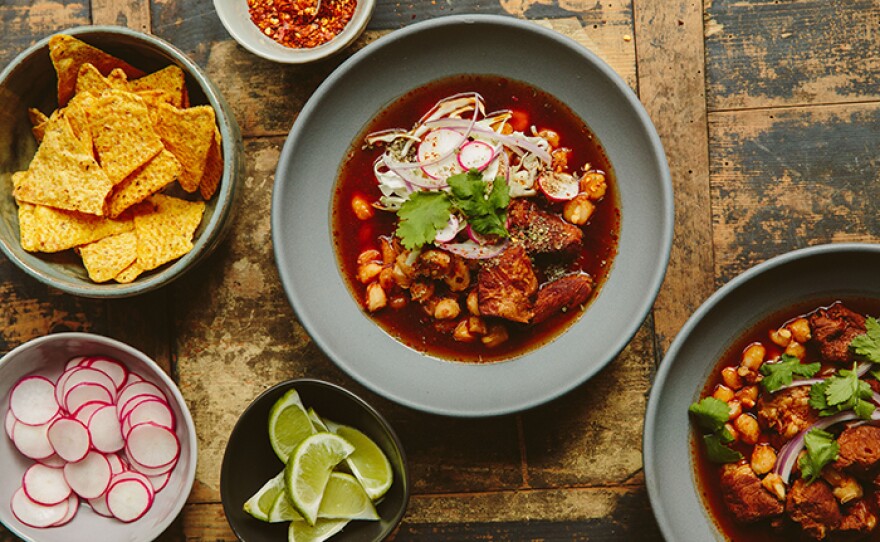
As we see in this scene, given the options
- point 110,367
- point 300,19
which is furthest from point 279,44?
point 110,367

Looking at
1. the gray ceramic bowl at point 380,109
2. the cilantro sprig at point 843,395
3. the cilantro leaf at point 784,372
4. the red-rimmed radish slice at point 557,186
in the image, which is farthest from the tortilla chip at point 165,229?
the cilantro sprig at point 843,395

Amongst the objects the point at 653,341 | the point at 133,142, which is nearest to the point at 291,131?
the point at 133,142

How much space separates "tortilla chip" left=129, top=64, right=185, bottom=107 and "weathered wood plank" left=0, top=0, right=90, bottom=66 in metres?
0.40

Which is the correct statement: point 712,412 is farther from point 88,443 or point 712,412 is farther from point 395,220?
point 88,443

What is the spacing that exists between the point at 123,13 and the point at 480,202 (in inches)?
57.4

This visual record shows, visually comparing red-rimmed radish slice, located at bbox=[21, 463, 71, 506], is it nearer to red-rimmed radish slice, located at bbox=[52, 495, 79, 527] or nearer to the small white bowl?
red-rimmed radish slice, located at bbox=[52, 495, 79, 527]

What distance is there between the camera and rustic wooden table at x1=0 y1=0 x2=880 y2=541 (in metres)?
2.67

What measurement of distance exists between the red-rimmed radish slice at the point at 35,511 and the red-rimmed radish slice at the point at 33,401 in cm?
26

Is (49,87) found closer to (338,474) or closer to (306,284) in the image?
(306,284)

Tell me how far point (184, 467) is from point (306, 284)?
749mm

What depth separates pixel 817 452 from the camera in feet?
7.93

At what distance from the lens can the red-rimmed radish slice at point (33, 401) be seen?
8.63ft

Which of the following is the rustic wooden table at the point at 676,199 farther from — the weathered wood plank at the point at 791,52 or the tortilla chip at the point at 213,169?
the tortilla chip at the point at 213,169

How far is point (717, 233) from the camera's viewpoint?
2.68 meters
